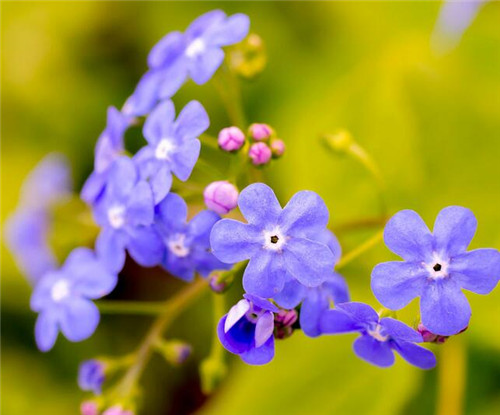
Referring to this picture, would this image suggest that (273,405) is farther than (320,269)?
Yes

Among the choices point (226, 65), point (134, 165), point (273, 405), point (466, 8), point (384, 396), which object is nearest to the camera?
point (134, 165)

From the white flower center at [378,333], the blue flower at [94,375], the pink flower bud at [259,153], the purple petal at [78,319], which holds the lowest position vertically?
the blue flower at [94,375]

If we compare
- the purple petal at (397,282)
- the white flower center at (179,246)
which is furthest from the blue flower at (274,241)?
the white flower center at (179,246)

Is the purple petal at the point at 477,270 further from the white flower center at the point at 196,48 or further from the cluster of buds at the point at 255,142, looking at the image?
the white flower center at the point at 196,48

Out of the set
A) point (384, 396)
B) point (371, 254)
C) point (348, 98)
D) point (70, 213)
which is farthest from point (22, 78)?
point (384, 396)

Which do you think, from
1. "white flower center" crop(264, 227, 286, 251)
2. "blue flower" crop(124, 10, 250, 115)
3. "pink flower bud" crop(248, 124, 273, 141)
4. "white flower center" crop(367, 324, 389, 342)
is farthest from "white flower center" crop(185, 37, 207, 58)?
"white flower center" crop(367, 324, 389, 342)

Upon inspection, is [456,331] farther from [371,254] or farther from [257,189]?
[371,254]

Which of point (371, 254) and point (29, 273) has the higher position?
point (371, 254)
